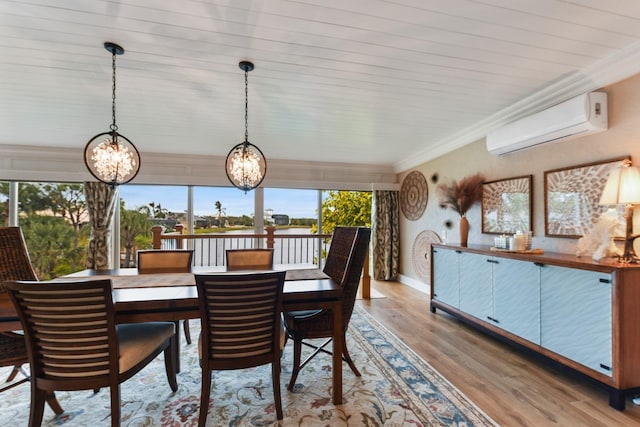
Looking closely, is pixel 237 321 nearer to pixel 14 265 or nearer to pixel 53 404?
pixel 53 404

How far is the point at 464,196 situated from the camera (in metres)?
3.88

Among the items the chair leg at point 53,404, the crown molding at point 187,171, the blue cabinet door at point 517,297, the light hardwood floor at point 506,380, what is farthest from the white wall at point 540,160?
the chair leg at point 53,404

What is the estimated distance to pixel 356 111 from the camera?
3.30 metres

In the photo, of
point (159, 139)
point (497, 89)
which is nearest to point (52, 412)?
point (159, 139)

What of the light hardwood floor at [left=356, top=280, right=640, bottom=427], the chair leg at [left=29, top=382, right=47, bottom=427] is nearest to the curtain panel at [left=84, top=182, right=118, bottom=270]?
the chair leg at [left=29, top=382, right=47, bottom=427]

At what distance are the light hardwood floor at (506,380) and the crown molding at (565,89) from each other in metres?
2.34

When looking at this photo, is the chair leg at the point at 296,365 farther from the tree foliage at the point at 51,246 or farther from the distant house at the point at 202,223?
the tree foliage at the point at 51,246

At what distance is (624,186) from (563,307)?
98 cm

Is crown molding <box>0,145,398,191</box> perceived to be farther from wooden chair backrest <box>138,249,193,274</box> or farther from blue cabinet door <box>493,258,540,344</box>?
blue cabinet door <box>493,258,540,344</box>

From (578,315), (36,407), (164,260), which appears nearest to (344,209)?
(164,260)

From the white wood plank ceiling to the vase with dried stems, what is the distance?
576 mm

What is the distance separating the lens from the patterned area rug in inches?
73.4

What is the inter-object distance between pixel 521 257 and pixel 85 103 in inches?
176

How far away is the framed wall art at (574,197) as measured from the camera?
97.0 inches
